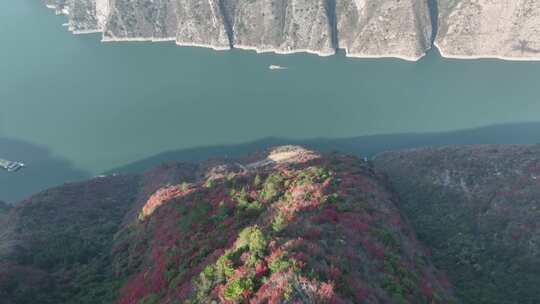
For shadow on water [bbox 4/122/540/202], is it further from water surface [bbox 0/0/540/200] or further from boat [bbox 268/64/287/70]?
boat [bbox 268/64/287/70]

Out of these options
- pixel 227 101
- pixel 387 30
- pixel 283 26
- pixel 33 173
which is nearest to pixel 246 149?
pixel 227 101

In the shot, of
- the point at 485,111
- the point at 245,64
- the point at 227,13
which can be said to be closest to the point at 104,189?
the point at 245,64

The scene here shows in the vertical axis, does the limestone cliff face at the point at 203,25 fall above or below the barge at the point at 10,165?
above

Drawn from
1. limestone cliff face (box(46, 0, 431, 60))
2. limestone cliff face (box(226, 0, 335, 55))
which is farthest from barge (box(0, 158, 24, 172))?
limestone cliff face (box(226, 0, 335, 55))

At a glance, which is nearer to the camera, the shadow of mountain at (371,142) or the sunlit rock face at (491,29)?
the shadow of mountain at (371,142)

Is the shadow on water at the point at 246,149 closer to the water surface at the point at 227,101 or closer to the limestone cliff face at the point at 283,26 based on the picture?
the water surface at the point at 227,101

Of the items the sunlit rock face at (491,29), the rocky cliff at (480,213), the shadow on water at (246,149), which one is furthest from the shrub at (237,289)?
the sunlit rock face at (491,29)

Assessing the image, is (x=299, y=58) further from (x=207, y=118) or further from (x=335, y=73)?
(x=207, y=118)
